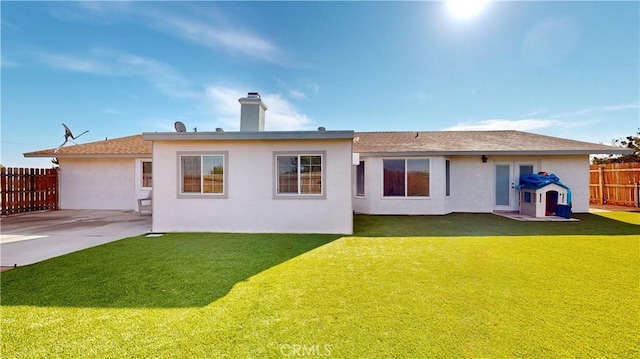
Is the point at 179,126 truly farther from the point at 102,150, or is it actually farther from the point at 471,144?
the point at 471,144

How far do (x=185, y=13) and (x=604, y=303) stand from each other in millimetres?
13218

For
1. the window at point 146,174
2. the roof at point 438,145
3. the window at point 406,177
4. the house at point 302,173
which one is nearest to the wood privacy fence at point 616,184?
the roof at point 438,145

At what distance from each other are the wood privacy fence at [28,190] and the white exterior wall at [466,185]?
1473 centimetres

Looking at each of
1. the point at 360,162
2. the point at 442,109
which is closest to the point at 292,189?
the point at 360,162

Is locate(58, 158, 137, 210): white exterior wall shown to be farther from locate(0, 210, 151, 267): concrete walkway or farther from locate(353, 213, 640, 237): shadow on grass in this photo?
locate(353, 213, 640, 237): shadow on grass

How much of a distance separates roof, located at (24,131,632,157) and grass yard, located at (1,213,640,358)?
5.35 meters

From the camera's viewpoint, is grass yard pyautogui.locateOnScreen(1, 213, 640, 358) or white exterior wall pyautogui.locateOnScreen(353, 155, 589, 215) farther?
white exterior wall pyautogui.locateOnScreen(353, 155, 589, 215)

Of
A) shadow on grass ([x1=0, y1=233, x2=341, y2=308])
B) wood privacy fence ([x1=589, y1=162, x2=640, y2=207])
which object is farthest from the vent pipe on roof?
wood privacy fence ([x1=589, y1=162, x2=640, y2=207])

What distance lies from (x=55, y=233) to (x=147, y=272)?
5597 mm

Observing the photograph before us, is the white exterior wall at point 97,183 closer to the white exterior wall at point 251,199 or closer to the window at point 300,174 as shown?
the white exterior wall at point 251,199

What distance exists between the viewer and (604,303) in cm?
321

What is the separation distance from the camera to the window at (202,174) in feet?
25.4

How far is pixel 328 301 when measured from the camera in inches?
131

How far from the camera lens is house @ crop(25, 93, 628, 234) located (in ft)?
24.8
